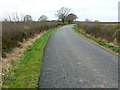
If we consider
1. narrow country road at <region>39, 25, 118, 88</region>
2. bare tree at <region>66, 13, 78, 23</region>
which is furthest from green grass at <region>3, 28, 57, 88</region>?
bare tree at <region>66, 13, 78, 23</region>

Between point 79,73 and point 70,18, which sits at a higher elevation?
point 70,18

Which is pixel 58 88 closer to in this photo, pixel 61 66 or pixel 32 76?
pixel 32 76

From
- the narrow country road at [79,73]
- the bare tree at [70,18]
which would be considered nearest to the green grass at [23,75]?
the narrow country road at [79,73]

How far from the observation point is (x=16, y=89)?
8.19 meters

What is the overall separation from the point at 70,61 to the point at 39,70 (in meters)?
2.84

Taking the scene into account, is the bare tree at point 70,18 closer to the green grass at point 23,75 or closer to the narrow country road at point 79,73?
the narrow country road at point 79,73

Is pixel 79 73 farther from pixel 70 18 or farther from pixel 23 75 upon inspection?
pixel 70 18

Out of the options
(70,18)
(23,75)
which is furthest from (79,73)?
(70,18)

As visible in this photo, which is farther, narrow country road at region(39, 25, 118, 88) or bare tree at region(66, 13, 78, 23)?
bare tree at region(66, 13, 78, 23)

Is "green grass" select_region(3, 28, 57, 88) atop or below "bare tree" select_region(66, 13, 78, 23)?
below

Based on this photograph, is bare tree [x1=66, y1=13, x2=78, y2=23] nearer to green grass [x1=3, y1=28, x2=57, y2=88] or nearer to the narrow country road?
the narrow country road

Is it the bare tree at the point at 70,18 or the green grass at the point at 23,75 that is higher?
the bare tree at the point at 70,18

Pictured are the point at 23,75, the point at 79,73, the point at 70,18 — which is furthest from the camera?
the point at 70,18

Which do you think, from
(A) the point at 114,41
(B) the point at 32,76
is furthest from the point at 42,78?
(A) the point at 114,41
